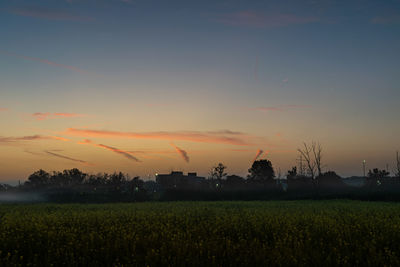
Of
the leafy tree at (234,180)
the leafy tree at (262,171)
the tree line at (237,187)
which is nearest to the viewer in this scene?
the tree line at (237,187)

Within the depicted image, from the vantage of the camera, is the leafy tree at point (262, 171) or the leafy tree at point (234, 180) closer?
the leafy tree at point (262, 171)

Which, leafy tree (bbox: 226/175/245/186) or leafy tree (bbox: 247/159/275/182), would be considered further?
leafy tree (bbox: 226/175/245/186)

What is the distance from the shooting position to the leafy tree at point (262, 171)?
317 feet

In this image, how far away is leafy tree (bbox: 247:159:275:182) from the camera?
96.8 meters

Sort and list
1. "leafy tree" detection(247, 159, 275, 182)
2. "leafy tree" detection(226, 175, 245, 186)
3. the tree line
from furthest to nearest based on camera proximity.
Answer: "leafy tree" detection(226, 175, 245, 186), "leafy tree" detection(247, 159, 275, 182), the tree line

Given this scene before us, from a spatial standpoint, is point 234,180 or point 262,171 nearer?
point 262,171

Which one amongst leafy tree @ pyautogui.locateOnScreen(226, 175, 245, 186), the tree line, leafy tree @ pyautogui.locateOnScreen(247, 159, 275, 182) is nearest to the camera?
the tree line

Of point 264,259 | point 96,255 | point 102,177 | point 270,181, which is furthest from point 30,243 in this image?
point 102,177

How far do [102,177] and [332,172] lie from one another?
9104cm

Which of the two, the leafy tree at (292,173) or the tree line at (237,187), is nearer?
the tree line at (237,187)

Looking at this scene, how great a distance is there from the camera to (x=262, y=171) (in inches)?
3816

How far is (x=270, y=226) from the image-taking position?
48.9 ft

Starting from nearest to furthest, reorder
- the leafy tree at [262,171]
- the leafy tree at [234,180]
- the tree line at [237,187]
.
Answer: the tree line at [237,187] < the leafy tree at [262,171] < the leafy tree at [234,180]

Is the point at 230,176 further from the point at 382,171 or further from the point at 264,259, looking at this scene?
the point at 264,259
